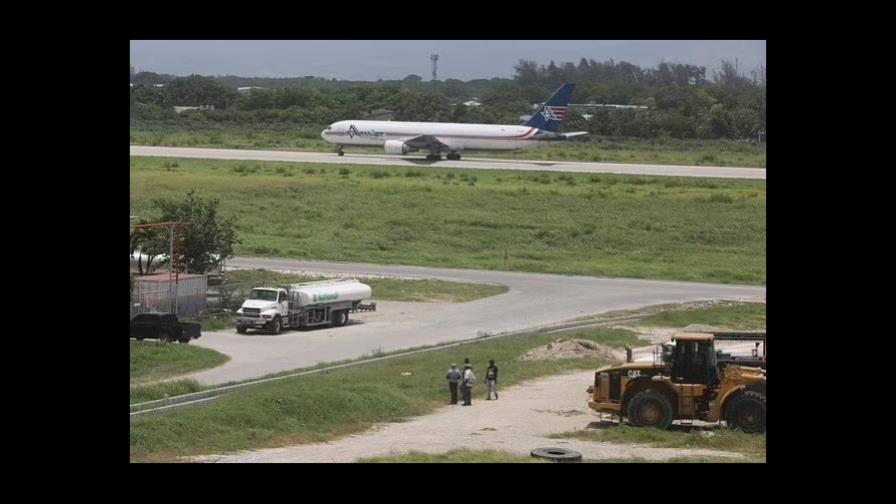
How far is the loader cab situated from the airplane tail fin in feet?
257

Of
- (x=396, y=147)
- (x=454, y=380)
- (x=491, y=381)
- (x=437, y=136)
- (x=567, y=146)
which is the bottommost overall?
(x=491, y=381)

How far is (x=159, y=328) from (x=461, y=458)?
1580 cm

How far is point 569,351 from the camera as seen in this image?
119 feet

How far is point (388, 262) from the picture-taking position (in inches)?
2195

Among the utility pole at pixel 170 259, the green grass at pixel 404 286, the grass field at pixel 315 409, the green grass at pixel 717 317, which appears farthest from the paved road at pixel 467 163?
the grass field at pixel 315 409

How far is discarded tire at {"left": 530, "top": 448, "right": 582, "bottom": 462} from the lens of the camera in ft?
73.2

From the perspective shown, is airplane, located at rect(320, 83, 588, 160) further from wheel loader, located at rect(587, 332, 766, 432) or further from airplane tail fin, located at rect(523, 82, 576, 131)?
wheel loader, located at rect(587, 332, 766, 432)

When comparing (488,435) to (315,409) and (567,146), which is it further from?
(567,146)

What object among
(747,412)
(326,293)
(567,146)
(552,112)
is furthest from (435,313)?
(567,146)

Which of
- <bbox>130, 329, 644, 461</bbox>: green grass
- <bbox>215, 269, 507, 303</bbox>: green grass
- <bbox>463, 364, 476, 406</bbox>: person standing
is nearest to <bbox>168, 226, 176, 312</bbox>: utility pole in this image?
<bbox>215, 269, 507, 303</bbox>: green grass
